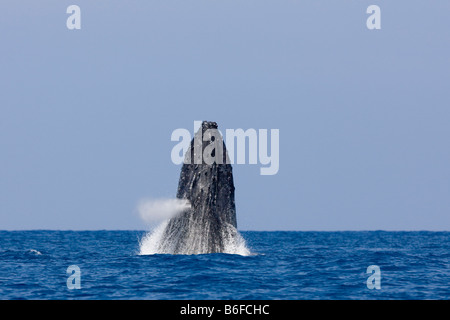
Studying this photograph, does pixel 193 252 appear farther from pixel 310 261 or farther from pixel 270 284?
pixel 310 261

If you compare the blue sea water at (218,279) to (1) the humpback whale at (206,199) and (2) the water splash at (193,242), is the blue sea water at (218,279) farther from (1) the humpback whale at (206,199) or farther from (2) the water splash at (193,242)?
(1) the humpback whale at (206,199)

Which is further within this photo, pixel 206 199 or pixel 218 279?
pixel 206 199

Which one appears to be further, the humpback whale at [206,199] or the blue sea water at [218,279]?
the humpback whale at [206,199]

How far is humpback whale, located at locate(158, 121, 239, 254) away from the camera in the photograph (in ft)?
76.8

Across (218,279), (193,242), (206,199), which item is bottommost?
(218,279)

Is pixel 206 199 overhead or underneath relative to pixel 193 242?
overhead

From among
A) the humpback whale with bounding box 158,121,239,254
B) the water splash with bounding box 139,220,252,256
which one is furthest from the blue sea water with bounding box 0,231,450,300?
the humpback whale with bounding box 158,121,239,254

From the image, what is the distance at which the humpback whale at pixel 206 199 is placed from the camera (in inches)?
922

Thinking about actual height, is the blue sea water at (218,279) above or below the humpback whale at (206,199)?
below

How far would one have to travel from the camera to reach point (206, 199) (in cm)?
2342

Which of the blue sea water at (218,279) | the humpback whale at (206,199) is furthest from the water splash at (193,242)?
the blue sea water at (218,279)

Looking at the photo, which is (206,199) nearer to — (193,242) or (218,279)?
(193,242)

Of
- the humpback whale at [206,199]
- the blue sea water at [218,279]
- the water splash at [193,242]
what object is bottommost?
the blue sea water at [218,279]

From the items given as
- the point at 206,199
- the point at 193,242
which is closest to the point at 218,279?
the point at 193,242
